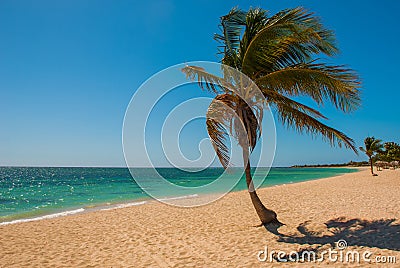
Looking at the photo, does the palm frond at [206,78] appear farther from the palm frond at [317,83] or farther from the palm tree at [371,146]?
the palm tree at [371,146]

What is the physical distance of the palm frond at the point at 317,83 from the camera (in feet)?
17.6

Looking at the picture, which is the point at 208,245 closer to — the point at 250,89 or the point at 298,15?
the point at 250,89

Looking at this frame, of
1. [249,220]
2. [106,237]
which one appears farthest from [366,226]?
[106,237]

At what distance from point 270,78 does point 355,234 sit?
369cm

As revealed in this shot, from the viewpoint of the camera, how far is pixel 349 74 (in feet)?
17.6

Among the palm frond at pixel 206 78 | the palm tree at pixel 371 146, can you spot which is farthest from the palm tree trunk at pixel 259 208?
the palm tree at pixel 371 146

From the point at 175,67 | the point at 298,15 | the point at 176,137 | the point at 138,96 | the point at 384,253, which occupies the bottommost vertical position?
the point at 384,253

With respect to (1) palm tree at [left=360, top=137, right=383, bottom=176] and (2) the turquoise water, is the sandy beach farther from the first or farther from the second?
(1) palm tree at [left=360, top=137, right=383, bottom=176]

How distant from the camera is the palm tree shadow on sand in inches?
189

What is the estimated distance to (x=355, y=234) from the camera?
5371 mm

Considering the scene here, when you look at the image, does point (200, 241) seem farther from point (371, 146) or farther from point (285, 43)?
point (371, 146)

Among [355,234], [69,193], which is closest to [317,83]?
[355,234]

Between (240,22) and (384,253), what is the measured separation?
560cm

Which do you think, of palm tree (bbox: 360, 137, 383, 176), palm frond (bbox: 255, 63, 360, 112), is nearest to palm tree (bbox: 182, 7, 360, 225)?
palm frond (bbox: 255, 63, 360, 112)
